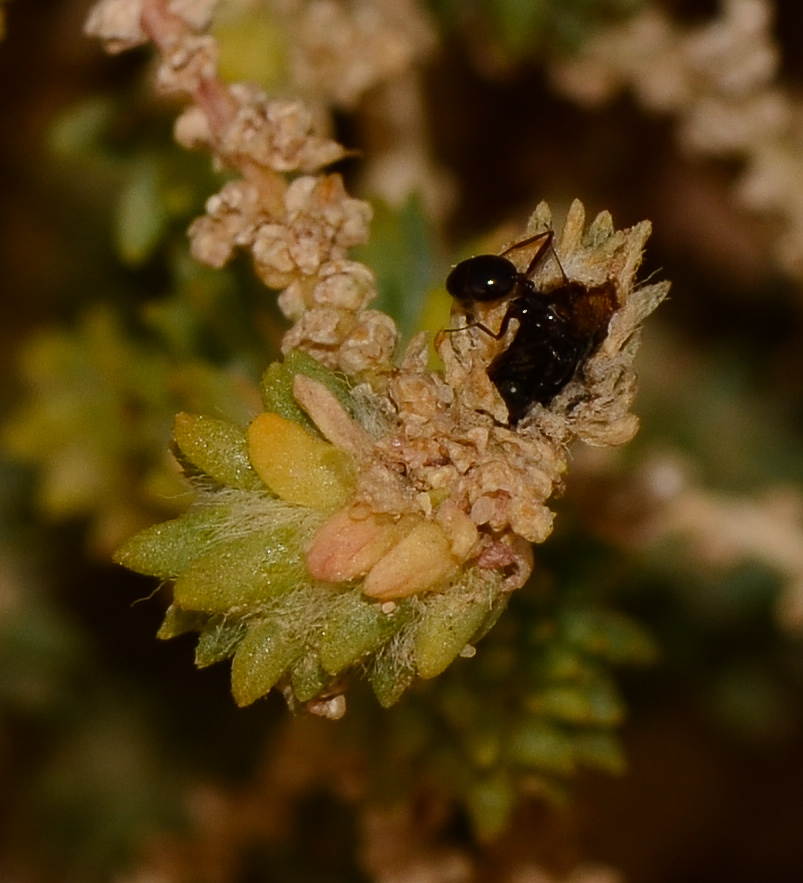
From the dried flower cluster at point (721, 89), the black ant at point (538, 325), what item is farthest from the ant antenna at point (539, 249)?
the dried flower cluster at point (721, 89)

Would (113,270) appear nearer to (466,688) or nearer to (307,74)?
(307,74)

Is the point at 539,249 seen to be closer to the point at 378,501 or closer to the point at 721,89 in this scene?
the point at 378,501

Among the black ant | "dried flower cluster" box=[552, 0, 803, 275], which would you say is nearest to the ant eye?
the black ant

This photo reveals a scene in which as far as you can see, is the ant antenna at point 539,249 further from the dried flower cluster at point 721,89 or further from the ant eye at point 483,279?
the dried flower cluster at point 721,89

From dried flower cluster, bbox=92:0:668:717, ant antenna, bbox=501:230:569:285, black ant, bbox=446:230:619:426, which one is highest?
ant antenna, bbox=501:230:569:285

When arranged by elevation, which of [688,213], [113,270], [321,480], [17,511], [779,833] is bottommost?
[779,833]

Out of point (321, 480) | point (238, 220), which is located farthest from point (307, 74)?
point (321, 480)

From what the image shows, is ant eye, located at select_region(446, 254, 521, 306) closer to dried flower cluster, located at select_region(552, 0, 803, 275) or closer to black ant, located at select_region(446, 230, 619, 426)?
black ant, located at select_region(446, 230, 619, 426)

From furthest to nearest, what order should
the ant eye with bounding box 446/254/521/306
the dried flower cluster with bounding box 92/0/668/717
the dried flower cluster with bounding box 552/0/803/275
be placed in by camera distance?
the dried flower cluster with bounding box 552/0/803/275 < the ant eye with bounding box 446/254/521/306 < the dried flower cluster with bounding box 92/0/668/717
